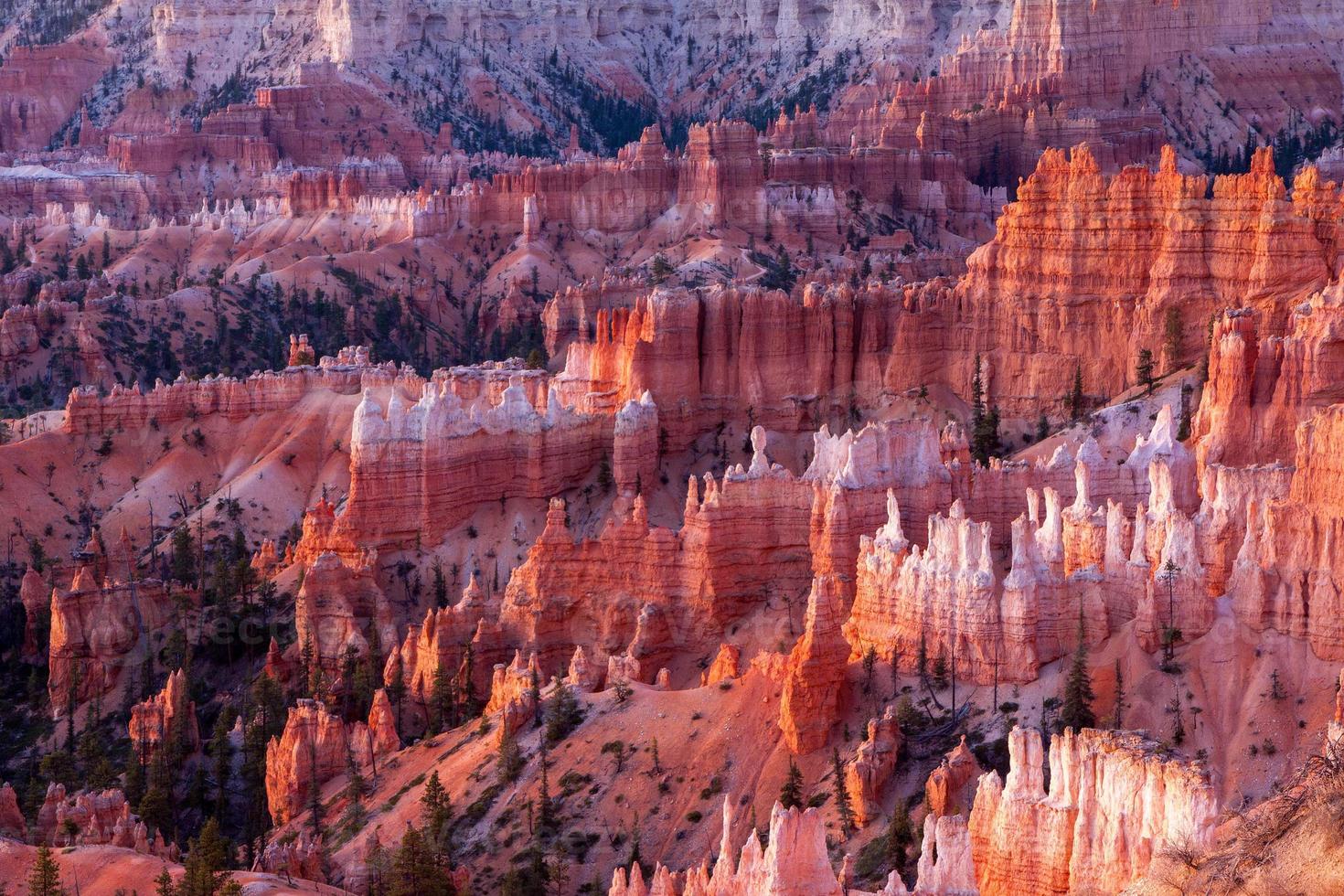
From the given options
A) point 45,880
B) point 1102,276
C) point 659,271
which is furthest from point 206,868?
point 659,271

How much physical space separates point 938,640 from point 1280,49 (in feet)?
359

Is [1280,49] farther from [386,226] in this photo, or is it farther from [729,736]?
[729,736]

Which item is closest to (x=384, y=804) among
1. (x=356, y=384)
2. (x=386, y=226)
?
(x=356, y=384)

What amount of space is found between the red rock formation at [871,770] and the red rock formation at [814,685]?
194cm

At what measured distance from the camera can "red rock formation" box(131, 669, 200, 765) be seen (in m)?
68.7

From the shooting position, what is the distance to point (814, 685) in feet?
181

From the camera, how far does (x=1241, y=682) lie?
5175 centimetres

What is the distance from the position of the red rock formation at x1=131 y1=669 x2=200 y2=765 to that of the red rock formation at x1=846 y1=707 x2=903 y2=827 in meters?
22.1

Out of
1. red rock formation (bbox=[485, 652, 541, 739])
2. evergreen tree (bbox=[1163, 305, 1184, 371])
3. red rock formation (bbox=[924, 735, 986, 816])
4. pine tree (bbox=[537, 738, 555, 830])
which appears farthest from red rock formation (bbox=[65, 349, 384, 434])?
red rock formation (bbox=[924, 735, 986, 816])

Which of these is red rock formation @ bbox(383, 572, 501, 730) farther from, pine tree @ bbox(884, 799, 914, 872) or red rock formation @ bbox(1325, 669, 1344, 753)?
red rock formation @ bbox(1325, 669, 1344, 753)

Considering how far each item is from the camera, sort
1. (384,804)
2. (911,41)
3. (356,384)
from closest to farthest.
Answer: (384,804), (356,384), (911,41)

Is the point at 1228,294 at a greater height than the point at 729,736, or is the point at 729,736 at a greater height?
the point at 1228,294

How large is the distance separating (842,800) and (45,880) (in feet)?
48.0

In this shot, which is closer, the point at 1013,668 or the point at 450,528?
the point at 1013,668
